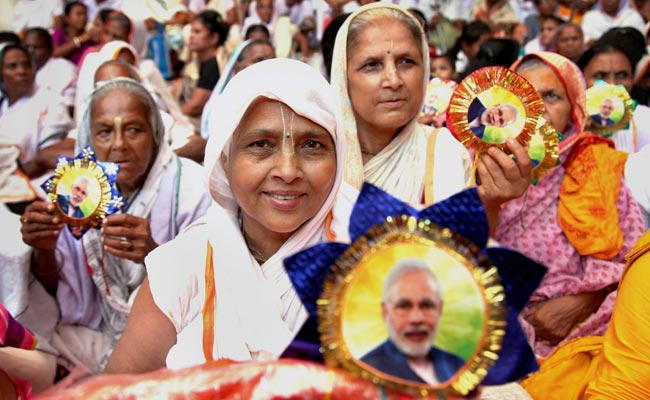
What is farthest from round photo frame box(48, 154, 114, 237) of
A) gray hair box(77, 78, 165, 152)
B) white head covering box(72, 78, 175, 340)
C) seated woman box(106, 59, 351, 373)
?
seated woman box(106, 59, 351, 373)

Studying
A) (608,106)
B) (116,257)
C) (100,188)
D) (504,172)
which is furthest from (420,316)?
(608,106)

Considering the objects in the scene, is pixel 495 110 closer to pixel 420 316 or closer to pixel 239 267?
pixel 239 267

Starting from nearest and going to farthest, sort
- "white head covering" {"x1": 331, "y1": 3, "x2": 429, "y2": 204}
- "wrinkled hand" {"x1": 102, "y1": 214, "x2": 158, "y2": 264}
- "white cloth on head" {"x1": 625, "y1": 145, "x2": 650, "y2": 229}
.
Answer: "wrinkled hand" {"x1": 102, "y1": 214, "x2": 158, "y2": 264}
"white head covering" {"x1": 331, "y1": 3, "x2": 429, "y2": 204}
"white cloth on head" {"x1": 625, "y1": 145, "x2": 650, "y2": 229}

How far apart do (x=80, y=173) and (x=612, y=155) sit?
2050 millimetres

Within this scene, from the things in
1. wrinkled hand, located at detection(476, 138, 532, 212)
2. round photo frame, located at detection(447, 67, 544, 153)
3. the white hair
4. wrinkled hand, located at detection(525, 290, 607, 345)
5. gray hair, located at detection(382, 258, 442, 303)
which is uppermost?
round photo frame, located at detection(447, 67, 544, 153)

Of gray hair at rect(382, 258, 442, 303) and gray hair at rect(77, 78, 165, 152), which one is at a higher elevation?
gray hair at rect(77, 78, 165, 152)

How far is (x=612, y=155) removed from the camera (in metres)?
2.67

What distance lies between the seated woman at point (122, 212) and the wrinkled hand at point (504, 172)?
1.39 metres

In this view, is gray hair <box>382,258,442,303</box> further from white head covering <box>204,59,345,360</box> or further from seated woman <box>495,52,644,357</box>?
seated woman <box>495,52,644,357</box>

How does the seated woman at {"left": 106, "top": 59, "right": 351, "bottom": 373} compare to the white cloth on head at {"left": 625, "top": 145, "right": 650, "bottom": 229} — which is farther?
the white cloth on head at {"left": 625, "top": 145, "right": 650, "bottom": 229}

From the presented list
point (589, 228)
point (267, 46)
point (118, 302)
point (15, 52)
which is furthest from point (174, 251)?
point (15, 52)

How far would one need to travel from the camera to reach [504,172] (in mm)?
1822

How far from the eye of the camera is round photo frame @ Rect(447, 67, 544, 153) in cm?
182

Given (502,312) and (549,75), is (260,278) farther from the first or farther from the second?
(549,75)
